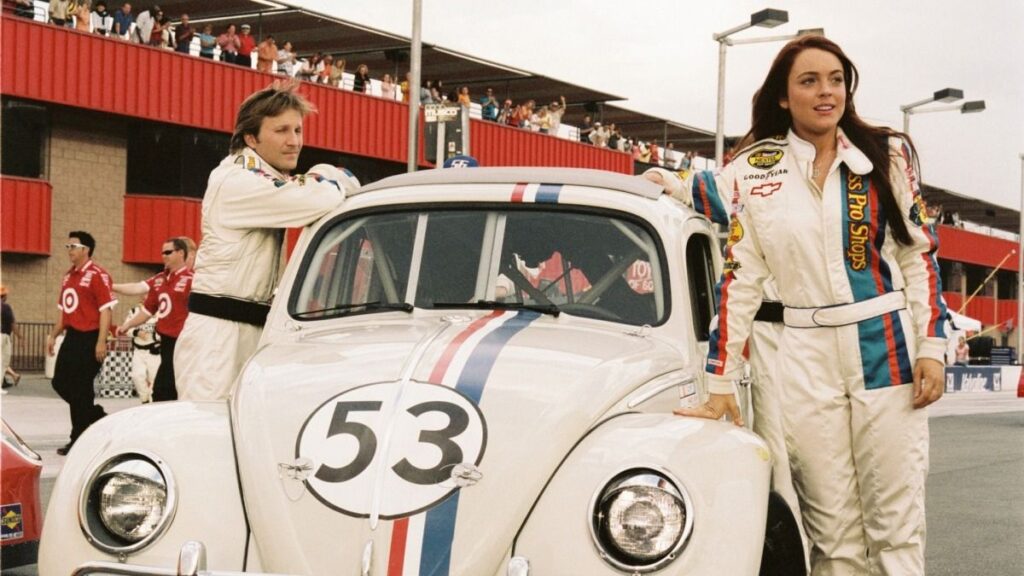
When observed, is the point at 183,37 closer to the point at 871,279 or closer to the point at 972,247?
the point at 871,279

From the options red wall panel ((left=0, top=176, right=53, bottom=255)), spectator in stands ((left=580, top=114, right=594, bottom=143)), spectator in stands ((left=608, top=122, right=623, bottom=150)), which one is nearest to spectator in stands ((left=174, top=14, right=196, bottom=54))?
red wall panel ((left=0, top=176, right=53, bottom=255))

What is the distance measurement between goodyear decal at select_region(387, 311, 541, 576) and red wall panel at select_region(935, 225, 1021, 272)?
57.3 meters

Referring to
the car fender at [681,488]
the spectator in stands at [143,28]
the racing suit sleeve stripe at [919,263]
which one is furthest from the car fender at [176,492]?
the spectator in stands at [143,28]

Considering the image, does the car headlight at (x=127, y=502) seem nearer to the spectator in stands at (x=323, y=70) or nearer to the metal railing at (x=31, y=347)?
the metal railing at (x=31, y=347)

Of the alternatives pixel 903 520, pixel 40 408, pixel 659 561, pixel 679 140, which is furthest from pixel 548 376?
pixel 679 140

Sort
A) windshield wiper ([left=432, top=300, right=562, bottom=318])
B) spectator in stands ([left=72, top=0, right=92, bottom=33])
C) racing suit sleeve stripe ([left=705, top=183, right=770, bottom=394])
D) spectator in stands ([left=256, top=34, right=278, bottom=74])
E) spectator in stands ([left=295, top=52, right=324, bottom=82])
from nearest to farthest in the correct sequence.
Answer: racing suit sleeve stripe ([left=705, top=183, right=770, bottom=394]) < windshield wiper ([left=432, top=300, right=562, bottom=318]) < spectator in stands ([left=72, top=0, right=92, bottom=33]) < spectator in stands ([left=256, top=34, right=278, bottom=74]) < spectator in stands ([left=295, top=52, right=324, bottom=82])

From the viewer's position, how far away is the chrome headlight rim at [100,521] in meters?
3.73

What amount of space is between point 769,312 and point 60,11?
24.3 m

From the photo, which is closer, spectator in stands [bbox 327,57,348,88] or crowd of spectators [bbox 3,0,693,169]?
crowd of spectators [bbox 3,0,693,169]

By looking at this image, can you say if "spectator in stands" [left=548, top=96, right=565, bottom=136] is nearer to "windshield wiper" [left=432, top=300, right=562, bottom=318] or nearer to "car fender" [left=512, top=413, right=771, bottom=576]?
"windshield wiper" [left=432, top=300, right=562, bottom=318]

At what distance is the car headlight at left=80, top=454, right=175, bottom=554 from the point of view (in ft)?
12.3

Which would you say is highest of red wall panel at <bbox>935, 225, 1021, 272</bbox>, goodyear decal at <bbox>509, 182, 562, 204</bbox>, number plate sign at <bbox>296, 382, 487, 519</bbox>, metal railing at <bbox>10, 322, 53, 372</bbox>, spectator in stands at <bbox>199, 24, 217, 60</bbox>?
spectator in stands at <bbox>199, 24, 217, 60</bbox>

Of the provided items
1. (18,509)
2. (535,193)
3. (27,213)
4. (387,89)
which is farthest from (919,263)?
(387,89)

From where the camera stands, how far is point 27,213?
26141mm
